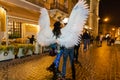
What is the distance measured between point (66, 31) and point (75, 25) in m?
0.38

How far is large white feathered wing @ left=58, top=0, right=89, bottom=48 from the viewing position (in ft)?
27.5

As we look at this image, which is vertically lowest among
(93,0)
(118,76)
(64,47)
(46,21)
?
(118,76)

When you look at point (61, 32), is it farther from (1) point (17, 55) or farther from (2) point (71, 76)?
(1) point (17, 55)

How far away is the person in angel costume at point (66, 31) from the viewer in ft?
27.6

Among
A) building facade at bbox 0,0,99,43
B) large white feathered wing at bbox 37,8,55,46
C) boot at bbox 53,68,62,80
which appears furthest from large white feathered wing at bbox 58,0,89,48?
building facade at bbox 0,0,99,43

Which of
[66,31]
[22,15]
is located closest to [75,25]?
[66,31]

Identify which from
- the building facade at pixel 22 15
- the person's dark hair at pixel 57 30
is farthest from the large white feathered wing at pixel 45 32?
the building facade at pixel 22 15

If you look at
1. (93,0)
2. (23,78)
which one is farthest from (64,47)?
(93,0)

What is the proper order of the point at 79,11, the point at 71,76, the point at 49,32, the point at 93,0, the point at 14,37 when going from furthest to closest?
the point at 93,0
the point at 14,37
the point at 71,76
the point at 49,32
the point at 79,11

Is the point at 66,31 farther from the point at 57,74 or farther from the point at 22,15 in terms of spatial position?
the point at 22,15

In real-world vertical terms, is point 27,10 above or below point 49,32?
above

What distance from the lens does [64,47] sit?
29.3 feet

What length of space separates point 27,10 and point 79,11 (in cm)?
1390

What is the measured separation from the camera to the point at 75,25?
851cm
